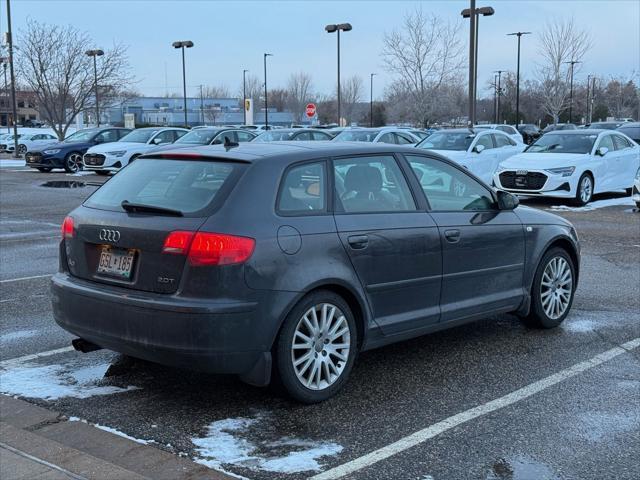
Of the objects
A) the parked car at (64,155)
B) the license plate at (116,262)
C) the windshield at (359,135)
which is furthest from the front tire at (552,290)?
the parked car at (64,155)

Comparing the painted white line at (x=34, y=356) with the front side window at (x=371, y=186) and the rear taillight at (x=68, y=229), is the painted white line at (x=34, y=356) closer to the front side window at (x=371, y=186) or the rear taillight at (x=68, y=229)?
the rear taillight at (x=68, y=229)

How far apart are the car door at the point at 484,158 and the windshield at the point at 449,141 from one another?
20cm

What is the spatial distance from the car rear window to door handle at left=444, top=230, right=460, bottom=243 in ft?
5.34

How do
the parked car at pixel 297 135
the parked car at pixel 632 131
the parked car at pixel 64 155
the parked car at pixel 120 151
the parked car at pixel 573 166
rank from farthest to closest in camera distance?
1. the parked car at pixel 64 155
2. the parked car at pixel 120 151
3. the parked car at pixel 632 131
4. the parked car at pixel 297 135
5. the parked car at pixel 573 166

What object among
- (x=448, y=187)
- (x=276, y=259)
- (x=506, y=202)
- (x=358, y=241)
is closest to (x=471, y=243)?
(x=448, y=187)

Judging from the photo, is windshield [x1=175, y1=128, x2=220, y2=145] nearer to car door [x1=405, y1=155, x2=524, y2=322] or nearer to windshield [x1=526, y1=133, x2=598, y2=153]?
windshield [x1=526, y1=133, x2=598, y2=153]

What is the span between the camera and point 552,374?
5.41 m

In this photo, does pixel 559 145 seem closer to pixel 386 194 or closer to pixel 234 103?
pixel 386 194

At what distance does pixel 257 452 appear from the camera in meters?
4.09

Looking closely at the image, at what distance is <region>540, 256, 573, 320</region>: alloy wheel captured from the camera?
21.3ft

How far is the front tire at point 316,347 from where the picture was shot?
4.56m

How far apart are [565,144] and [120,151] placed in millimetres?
14684

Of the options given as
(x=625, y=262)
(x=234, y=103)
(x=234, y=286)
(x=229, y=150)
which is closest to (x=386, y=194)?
(x=229, y=150)

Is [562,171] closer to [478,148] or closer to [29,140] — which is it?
[478,148]
